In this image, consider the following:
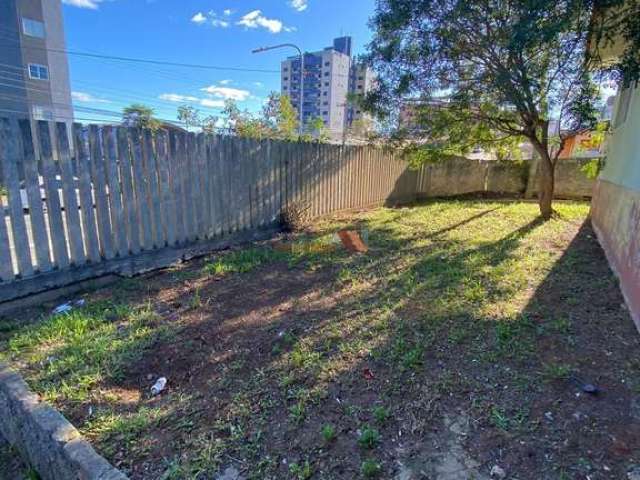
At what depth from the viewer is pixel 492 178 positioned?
35.7 feet

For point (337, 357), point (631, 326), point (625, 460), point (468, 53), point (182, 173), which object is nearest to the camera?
point (625, 460)

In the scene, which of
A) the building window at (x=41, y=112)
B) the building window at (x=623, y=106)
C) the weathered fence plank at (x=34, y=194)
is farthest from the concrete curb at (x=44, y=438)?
the building window at (x=41, y=112)

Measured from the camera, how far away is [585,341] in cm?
248

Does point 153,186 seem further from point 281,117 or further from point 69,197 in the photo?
point 281,117

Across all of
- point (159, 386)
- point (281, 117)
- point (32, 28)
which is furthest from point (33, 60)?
point (159, 386)

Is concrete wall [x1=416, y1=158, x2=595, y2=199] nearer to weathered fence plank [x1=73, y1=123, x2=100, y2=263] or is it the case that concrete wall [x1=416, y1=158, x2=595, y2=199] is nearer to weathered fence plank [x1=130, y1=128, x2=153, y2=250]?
weathered fence plank [x1=130, y1=128, x2=153, y2=250]

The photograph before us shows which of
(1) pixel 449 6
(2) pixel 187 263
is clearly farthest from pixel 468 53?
(2) pixel 187 263

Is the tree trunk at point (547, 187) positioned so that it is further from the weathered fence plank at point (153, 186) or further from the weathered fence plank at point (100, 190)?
the weathered fence plank at point (100, 190)

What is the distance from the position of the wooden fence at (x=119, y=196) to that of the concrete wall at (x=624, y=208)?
427 centimetres

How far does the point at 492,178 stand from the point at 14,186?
11.3m

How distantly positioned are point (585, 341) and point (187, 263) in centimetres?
389

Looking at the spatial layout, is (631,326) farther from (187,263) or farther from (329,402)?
(187,263)

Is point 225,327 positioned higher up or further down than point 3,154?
further down

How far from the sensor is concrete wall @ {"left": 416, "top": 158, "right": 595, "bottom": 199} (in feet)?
33.1
